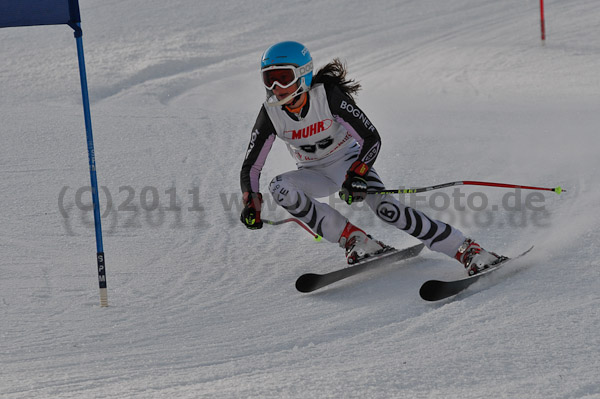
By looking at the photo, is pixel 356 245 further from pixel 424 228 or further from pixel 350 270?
pixel 424 228

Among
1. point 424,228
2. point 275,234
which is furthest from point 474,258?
point 275,234

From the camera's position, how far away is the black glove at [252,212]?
4727 mm

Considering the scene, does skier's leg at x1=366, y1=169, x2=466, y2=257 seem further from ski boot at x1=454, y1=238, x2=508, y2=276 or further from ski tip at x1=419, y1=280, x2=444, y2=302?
ski tip at x1=419, y1=280, x2=444, y2=302

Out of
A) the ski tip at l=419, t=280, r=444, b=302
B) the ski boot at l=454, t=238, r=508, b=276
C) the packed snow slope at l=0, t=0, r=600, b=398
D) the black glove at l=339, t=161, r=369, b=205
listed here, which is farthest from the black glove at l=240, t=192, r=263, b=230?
the ski boot at l=454, t=238, r=508, b=276

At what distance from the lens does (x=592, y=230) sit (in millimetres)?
5066

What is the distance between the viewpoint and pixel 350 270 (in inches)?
187

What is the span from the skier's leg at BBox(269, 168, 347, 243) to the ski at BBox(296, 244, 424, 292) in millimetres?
266

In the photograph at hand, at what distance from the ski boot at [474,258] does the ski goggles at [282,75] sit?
148 cm

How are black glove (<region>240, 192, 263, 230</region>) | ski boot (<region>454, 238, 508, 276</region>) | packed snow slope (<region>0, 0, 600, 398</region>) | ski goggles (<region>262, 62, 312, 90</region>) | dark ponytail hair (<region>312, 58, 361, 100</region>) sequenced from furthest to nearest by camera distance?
1. dark ponytail hair (<region>312, 58, 361, 100</region>)
2. black glove (<region>240, 192, 263, 230</region>)
3. ski goggles (<region>262, 62, 312, 90</region>)
4. ski boot (<region>454, 238, 508, 276</region>)
5. packed snow slope (<region>0, 0, 600, 398</region>)

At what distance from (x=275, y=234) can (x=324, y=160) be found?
116 cm

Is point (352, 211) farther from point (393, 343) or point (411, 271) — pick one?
point (393, 343)

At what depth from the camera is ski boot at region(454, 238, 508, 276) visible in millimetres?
4453

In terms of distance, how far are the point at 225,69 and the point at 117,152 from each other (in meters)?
5.21

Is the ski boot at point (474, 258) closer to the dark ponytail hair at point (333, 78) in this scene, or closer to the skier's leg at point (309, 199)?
the skier's leg at point (309, 199)
